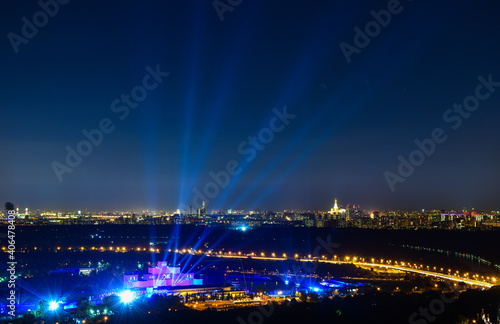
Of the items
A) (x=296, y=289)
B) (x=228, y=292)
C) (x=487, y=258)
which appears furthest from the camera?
(x=487, y=258)

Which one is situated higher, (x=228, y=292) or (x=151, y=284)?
(x=151, y=284)

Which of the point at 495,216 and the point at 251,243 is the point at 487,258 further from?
the point at 495,216

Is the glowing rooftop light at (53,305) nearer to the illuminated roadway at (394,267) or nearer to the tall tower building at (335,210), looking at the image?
the illuminated roadway at (394,267)

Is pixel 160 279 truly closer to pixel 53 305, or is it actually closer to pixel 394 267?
pixel 53 305

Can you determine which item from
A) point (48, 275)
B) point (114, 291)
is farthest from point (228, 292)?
point (48, 275)

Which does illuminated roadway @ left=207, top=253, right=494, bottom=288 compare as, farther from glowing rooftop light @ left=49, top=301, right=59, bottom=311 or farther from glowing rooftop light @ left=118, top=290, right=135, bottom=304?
glowing rooftop light @ left=49, top=301, right=59, bottom=311

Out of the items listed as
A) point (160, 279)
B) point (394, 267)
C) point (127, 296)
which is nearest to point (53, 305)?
point (127, 296)

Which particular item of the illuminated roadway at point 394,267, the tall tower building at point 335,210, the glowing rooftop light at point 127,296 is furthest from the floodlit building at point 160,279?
the tall tower building at point 335,210
